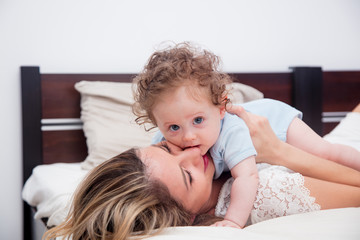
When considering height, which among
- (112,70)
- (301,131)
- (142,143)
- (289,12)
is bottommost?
(142,143)

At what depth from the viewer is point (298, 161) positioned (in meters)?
1.24

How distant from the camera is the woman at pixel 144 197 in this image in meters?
0.89

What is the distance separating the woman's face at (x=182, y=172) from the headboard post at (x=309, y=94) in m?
1.75

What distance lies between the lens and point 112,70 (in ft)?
8.25

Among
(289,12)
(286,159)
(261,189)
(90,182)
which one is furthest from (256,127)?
(289,12)

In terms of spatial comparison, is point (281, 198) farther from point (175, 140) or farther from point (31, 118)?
point (31, 118)

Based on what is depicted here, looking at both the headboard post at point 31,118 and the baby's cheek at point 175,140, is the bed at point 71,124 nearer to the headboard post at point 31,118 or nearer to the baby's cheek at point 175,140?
the headboard post at point 31,118

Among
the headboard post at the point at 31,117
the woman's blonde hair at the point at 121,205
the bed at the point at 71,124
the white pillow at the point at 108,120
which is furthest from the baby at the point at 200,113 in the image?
the headboard post at the point at 31,117

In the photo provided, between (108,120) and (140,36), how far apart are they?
0.63 m

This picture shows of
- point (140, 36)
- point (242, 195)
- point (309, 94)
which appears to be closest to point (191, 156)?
point (242, 195)

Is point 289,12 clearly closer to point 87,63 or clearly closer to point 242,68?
point 242,68

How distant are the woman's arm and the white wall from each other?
924 millimetres

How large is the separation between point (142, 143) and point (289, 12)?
149 cm

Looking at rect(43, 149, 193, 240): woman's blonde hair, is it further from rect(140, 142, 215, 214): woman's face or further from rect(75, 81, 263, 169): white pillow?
rect(75, 81, 263, 169): white pillow
